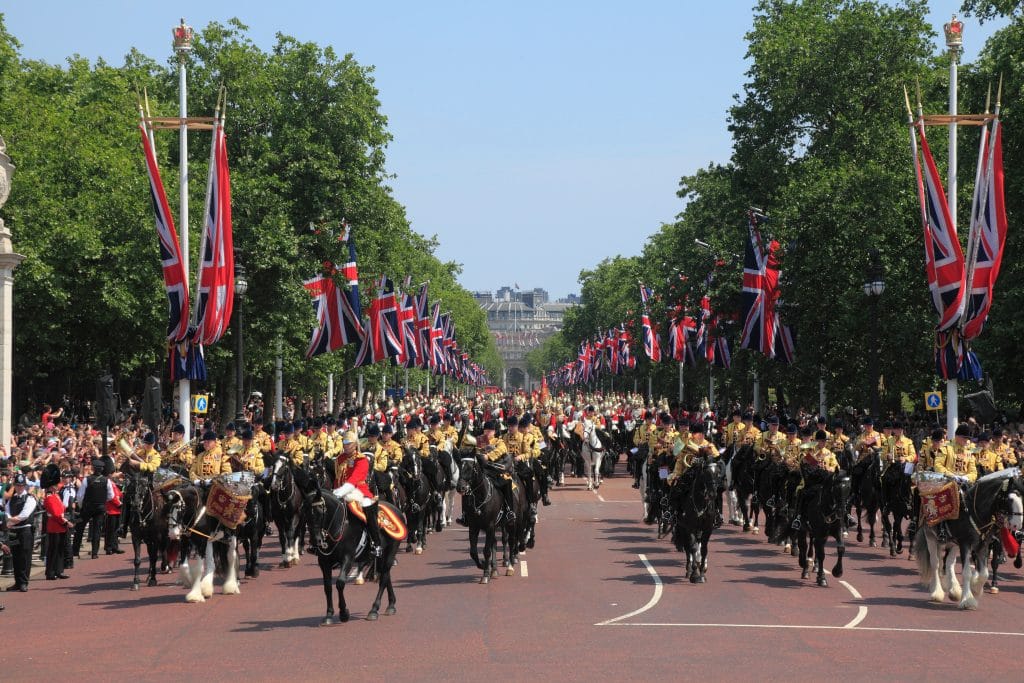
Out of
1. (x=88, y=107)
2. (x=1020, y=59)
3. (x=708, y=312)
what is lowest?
(x=708, y=312)

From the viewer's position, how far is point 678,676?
13.9 m

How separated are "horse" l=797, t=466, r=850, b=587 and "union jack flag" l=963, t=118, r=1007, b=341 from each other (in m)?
9.33

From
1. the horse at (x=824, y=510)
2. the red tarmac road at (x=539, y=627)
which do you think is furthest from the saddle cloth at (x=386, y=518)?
the horse at (x=824, y=510)

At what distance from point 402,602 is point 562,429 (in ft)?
78.1

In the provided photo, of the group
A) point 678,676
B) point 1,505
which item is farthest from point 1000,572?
point 1,505

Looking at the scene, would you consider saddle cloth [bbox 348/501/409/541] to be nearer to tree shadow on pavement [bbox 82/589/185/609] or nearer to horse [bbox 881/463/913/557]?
tree shadow on pavement [bbox 82/589/185/609]

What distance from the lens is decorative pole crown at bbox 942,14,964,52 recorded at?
3209 cm

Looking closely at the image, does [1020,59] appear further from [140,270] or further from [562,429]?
[140,270]

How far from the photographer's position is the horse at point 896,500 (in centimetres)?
2556

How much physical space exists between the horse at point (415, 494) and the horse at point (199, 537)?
4488 mm

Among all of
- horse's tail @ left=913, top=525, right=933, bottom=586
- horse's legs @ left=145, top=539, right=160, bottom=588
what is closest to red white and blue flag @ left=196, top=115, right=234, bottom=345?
horse's legs @ left=145, top=539, right=160, bottom=588

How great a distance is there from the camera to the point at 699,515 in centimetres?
2133

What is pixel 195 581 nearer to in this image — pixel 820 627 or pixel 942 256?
pixel 820 627

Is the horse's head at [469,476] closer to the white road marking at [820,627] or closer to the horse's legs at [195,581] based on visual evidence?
the horse's legs at [195,581]
